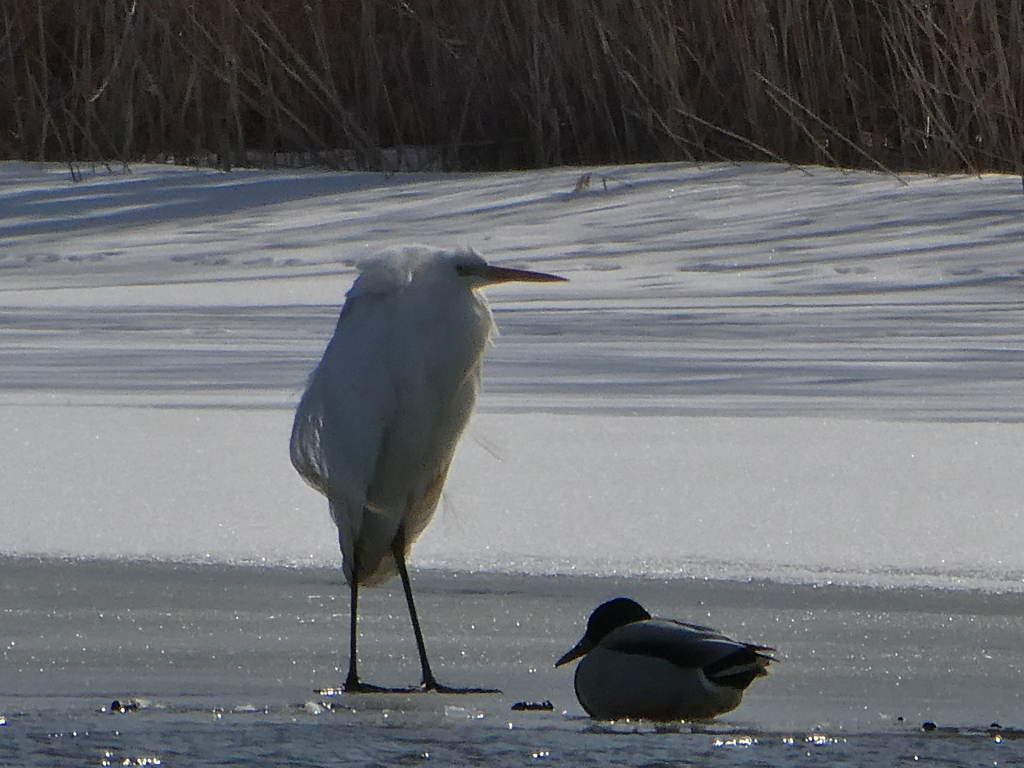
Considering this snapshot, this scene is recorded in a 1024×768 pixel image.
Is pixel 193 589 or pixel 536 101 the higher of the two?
pixel 536 101

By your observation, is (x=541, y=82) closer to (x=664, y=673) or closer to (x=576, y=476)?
(x=576, y=476)

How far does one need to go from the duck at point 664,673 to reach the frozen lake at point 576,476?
8 cm

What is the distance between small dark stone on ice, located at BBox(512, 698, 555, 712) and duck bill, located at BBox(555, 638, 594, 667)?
7 cm

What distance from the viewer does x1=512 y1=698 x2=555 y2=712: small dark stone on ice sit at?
2875 mm

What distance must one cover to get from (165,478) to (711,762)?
2.68 m

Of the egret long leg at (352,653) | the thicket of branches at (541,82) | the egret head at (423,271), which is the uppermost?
the thicket of branches at (541,82)

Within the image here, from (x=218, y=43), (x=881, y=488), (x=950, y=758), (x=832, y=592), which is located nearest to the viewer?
(x=950, y=758)

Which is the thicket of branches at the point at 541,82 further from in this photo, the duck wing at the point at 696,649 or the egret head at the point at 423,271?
the duck wing at the point at 696,649

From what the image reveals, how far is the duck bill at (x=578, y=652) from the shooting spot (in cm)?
291

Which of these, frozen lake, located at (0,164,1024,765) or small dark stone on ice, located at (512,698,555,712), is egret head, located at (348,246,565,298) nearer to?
frozen lake, located at (0,164,1024,765)

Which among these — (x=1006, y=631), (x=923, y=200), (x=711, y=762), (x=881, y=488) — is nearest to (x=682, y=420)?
(x=881, y=488)

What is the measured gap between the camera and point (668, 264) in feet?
33.0

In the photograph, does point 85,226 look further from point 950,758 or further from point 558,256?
point 950,758

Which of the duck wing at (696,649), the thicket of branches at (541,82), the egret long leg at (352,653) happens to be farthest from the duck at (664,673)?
the thicket of branches at (541,82)
